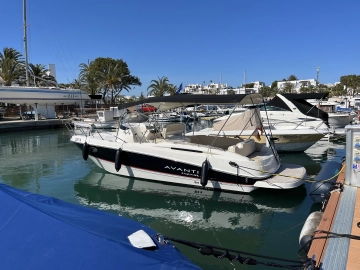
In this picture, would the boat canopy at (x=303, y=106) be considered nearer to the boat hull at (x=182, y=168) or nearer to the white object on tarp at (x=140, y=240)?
the boat hull at (x=182, y=168)

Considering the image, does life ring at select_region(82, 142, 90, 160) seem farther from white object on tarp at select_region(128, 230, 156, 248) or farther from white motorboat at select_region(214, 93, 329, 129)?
white object on tarp at select_region(128, 230, 156, 248)

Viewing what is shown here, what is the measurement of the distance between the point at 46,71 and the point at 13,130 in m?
24.0

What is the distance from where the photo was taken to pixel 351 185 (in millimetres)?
6047

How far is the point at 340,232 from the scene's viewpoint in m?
4.03

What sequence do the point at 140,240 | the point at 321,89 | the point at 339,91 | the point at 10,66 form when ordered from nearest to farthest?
the point at 140,240 < the point at 10,66 < the point at 321,89 < the point at 339,91

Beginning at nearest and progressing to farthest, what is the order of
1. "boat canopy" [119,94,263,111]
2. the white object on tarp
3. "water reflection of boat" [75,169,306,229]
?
the white object on tarp < "water reflection of boat" [75,169,306,229] < "boat canopy" [119,94,263,111]

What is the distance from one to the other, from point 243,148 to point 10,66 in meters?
39.5

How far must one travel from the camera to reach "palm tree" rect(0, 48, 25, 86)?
37838 mm

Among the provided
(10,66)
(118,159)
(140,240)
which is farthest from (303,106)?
(10,66)

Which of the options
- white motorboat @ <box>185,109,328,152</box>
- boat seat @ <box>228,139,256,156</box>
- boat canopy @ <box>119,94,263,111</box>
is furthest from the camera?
white motorboat @ <box>185,109,328,152</box>

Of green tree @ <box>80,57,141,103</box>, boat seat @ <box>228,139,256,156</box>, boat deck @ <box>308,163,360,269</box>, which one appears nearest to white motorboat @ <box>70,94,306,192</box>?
boat seat @ <box>228,139,256,156</box>

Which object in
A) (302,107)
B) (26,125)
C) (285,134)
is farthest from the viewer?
(26,125)

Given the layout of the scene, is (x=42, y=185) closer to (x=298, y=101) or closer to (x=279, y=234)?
(x=279, y=234)

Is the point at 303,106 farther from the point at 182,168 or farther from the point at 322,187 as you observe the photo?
the point at 182,168
